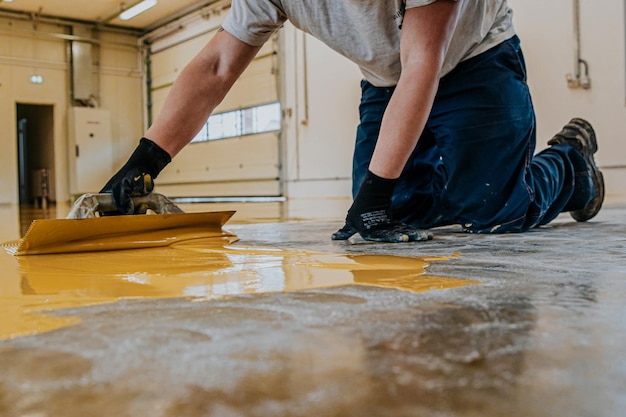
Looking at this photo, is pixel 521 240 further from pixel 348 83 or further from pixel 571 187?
pixel 348 83

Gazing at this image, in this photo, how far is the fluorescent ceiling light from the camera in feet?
34.5

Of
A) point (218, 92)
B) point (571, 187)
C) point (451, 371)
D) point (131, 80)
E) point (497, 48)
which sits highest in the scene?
point (131, 80)

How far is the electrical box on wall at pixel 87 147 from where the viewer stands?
1167 cm

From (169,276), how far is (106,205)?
729mm

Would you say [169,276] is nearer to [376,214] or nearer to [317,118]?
[376,214]

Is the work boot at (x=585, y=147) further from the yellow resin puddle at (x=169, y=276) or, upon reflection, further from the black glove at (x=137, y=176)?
the black glove at (x=137, y=176)

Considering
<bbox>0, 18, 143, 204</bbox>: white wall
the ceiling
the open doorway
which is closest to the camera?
the ceiling

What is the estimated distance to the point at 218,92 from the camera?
1896mm

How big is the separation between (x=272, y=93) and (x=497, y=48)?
771cm

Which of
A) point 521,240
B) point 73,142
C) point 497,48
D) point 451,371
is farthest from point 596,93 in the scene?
point 73,142

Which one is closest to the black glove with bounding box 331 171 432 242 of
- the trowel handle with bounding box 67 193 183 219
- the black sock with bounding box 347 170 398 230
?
the black sock with bounding box 347 170 398 230

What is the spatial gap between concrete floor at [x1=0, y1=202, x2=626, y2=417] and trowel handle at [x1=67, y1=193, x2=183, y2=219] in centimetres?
87

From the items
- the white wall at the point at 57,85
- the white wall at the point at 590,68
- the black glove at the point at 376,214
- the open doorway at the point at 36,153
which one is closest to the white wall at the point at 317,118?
the white wall at the point at 590,68

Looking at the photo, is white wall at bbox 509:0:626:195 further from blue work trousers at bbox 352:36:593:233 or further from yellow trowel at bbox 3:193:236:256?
yellow trowel at bbox 3:193:236:256
